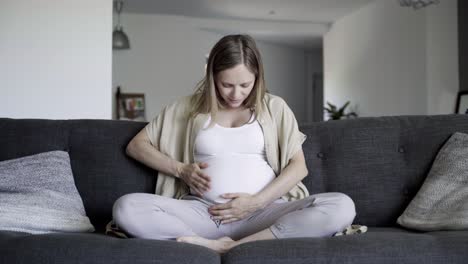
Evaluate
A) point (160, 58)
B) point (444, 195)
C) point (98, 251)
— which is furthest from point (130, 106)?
point (98, 251)

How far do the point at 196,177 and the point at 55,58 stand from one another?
81.6 inches

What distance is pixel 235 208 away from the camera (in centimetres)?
168

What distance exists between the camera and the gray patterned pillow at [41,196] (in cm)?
162

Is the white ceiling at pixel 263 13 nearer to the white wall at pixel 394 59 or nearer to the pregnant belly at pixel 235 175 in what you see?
the white wall at pixel 394 59

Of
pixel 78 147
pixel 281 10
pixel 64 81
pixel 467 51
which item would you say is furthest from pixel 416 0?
pixel 78 147

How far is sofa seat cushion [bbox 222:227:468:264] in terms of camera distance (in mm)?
1304

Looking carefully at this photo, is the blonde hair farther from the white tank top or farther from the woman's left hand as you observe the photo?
the woman's left hand

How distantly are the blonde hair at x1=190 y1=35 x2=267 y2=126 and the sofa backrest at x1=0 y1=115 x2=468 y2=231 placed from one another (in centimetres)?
27

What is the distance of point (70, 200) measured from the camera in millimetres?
1789

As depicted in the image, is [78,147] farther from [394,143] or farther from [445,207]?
[445,207]

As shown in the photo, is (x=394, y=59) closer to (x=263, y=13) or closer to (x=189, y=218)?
(x=263, y=13)

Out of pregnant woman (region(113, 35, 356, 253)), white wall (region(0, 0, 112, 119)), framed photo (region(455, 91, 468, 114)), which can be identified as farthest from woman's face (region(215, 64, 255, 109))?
framed photo (region(455, 91, 468, 114))

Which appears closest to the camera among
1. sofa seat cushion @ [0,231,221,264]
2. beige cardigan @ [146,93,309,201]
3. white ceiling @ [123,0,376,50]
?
sofa seat cushion @ [0,231,221,264]

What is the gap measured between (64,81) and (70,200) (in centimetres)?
183
